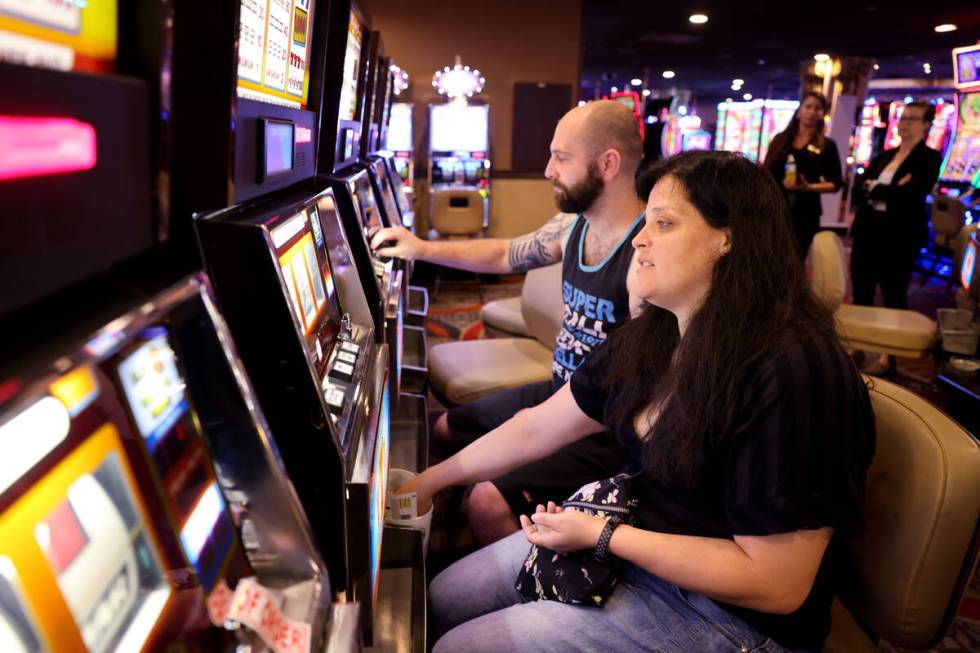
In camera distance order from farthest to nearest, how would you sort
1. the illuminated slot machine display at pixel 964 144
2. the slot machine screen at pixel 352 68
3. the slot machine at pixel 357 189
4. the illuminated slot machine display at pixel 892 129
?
the illuminated slot machine display at pixel 892 129 < the illuminated slot machine display at pixel 964 144 < the slot machine screen at pixel 352 68 < the slot machine at pixel 357 189

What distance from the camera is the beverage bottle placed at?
5.09m

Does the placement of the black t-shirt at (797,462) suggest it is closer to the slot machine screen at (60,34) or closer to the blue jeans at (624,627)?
the blue jeans at (624,627)

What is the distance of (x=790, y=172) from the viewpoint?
5102 mm

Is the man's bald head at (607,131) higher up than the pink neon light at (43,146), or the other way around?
the man's bald head at (607,131)

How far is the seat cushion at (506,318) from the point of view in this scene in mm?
3557

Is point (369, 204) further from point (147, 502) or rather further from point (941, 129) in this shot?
point (941, 129)

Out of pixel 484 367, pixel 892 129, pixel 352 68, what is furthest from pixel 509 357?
pixel 892 129

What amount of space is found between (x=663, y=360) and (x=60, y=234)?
3.71 feet

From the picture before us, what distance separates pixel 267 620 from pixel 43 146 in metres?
0.50

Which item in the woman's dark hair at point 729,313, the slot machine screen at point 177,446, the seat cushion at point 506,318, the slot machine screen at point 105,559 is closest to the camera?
the slot machine screen at point 105,559

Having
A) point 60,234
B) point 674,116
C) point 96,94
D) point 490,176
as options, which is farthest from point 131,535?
point 674,116

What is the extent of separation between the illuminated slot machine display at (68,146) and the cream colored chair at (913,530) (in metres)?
1.23

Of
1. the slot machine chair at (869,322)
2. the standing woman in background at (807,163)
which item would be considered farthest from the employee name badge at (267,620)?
the standing woman in background at (807,163)

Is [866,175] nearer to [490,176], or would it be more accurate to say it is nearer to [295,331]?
[490,176]
